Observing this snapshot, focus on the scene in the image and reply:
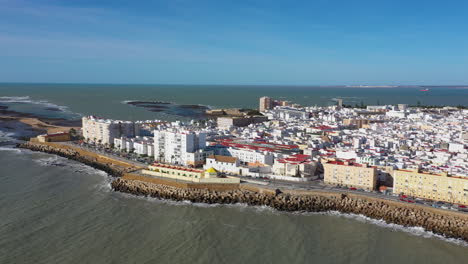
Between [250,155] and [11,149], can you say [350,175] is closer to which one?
[250,155]

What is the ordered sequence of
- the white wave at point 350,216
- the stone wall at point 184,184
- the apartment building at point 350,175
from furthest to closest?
1. the stone wall at point 184,184
2. the apartment building at point 350,175
3. the white wave at point 350,216

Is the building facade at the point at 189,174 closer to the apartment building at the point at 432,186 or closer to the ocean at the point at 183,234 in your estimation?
the ocean at the point at 183,234

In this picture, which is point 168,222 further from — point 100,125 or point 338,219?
point 100,125

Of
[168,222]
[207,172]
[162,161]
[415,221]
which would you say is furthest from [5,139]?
[415,221]

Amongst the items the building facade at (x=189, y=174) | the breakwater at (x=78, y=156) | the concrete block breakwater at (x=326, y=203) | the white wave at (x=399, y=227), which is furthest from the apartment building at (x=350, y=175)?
the breakwater at (x=78, y=156)

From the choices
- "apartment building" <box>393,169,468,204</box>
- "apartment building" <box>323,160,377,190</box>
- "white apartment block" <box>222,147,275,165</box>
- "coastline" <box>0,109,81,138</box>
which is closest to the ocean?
"apartment building" <box>393,169,468,204</box>
